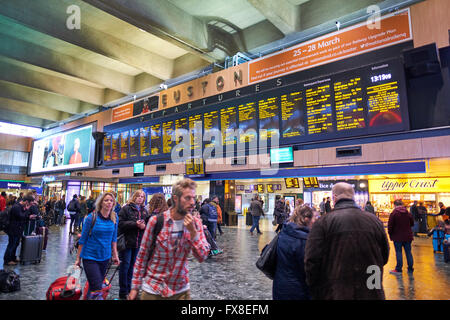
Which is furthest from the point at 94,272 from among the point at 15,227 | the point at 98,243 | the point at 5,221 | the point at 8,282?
the point at 5,221

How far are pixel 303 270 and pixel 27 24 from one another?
36.7 feet

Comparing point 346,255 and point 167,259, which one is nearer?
point 167,259

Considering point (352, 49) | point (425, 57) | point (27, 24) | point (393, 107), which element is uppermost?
point (27, 24)

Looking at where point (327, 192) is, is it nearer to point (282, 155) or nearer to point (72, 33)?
point (282, 155)

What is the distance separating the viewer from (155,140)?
504 inches

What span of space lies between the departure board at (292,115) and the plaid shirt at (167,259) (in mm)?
7004

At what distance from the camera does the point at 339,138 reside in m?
7.73

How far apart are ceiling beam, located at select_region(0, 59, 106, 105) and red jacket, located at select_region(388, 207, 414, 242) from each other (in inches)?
663

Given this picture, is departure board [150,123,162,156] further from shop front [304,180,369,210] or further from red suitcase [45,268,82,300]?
red suitcase [45,268,82,300]

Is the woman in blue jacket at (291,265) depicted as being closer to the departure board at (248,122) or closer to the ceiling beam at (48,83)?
the departure board at (248,122)

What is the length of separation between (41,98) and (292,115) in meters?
17.0

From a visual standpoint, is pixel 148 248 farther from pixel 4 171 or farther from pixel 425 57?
pixel 4 171

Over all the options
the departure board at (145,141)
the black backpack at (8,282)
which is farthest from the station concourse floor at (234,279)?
the departure board at (145,141)
